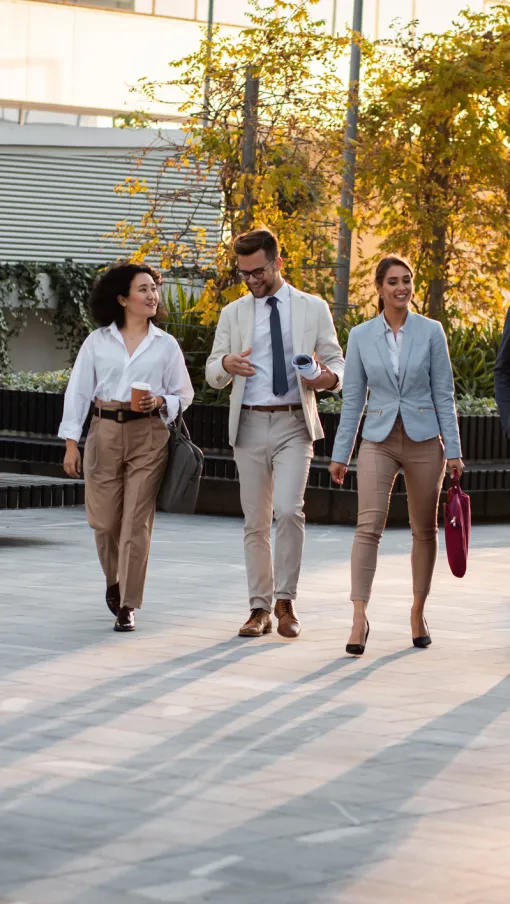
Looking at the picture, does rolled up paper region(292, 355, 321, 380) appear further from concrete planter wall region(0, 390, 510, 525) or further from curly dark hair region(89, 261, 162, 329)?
concrete planter wall region(0, 390, 510, 525)

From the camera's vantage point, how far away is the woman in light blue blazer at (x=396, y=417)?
7.81 m

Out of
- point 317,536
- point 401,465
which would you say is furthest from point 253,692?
point 317,536

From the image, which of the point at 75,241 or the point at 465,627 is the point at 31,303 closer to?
the point at 75,241

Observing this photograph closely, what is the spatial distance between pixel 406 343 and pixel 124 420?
1.46 metres

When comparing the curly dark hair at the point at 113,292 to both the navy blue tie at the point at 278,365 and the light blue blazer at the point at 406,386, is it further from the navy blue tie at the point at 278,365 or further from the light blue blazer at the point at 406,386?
the light blue blazer at the point at 406,386

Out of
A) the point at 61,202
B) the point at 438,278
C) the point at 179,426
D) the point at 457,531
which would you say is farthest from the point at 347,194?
the point at 61,202

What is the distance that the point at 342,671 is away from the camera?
7258 millimetres

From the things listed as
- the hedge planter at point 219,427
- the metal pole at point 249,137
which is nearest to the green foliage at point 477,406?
the hedge planter at point 219,427

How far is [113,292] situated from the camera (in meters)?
8.48

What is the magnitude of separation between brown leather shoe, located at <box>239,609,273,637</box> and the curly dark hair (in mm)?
1593

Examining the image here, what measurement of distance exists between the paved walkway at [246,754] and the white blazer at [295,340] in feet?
3.59

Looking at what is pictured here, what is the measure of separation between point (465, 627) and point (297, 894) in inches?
183

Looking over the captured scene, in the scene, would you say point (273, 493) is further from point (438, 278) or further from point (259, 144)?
point (438, 278)

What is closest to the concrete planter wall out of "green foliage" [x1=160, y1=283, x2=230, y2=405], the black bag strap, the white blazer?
"green foliage" [x1=160, y1=283, x2=230, y2=405]
